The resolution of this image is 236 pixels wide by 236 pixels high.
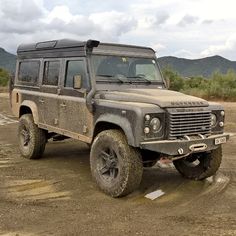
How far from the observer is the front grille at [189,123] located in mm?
6090

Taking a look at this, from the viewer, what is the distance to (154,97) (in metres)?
6.35

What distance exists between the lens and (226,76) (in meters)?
36.9

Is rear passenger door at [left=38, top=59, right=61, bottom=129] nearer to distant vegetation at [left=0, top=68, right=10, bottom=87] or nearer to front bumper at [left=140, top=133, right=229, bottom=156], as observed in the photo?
front bumper at [left=140, top=133, right=229, bottom=156]

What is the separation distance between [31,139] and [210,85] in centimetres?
2570

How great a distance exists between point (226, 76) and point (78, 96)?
31.3 meters

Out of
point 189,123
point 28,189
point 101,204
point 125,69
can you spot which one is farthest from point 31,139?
point 189,123

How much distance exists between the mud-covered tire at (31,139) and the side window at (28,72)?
710 millimetres

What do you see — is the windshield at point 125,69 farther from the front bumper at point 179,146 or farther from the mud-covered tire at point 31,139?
the mud-covered tire at point 31,139

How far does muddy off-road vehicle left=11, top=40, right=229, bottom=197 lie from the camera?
6.07m

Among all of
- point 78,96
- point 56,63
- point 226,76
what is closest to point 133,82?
point 78,96

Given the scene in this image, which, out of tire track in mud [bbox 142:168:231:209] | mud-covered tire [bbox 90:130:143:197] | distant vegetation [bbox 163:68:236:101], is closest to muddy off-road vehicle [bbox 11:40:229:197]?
mud-covered tire [bbox 90:130:143:197]

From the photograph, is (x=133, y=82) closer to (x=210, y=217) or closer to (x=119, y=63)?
(x=119, y=63)

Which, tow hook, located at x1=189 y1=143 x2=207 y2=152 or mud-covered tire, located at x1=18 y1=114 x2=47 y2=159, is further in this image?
mud-covered tire, located at x1=18 y1=114 x2=47 y2=159

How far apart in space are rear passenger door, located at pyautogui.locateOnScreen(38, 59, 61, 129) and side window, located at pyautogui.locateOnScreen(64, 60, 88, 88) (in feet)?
1.04
